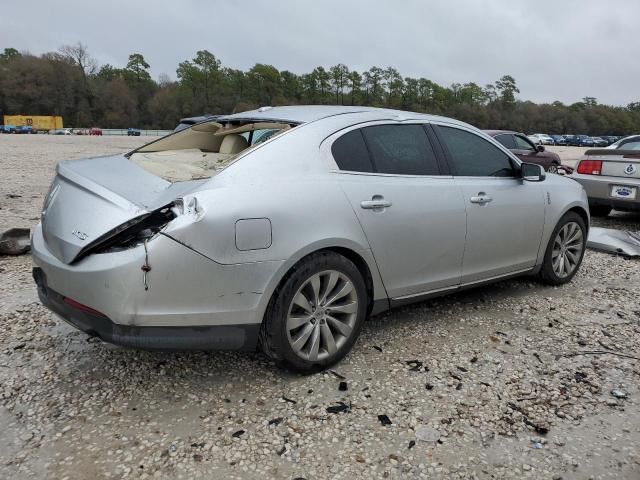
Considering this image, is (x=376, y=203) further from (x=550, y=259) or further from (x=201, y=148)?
(x=550, y=259)

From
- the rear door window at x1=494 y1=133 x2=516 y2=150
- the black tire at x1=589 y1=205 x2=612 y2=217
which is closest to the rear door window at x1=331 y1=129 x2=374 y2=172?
the black tire at x1=589 y1=205 x2=612 y2=217

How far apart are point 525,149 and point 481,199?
11.7m

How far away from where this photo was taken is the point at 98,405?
104 inches

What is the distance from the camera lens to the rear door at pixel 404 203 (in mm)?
3059

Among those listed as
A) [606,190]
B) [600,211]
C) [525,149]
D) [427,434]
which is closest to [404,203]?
[427,434]

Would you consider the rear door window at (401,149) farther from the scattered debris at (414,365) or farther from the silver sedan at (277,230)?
the scattered debris at (414,365)

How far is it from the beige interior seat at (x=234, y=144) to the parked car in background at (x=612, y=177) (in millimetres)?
5908

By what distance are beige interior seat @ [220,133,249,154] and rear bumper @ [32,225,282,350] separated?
1.23 m

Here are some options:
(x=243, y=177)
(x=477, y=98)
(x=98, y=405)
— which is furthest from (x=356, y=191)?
(x=477, y=98)

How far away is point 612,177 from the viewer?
7.30 m

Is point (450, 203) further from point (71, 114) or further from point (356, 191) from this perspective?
point (71, 114)

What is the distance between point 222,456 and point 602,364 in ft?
8.00

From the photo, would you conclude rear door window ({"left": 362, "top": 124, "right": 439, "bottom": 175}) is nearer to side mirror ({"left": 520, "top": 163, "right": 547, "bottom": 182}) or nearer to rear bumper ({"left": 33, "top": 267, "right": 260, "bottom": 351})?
side mirror ({"left": 520, "top": 163, "right": 547, "bottom": 182})

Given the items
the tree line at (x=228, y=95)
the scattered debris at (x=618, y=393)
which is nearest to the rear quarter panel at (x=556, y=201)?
the scattered debris at (x=618, y=393)
